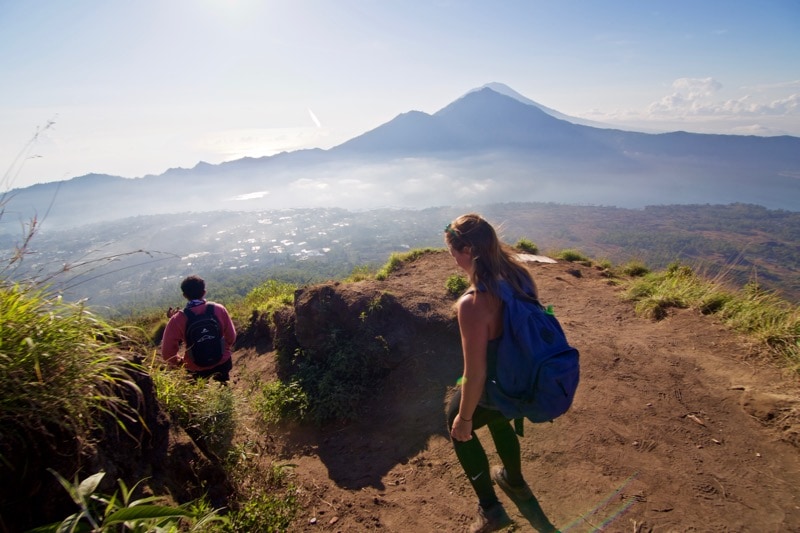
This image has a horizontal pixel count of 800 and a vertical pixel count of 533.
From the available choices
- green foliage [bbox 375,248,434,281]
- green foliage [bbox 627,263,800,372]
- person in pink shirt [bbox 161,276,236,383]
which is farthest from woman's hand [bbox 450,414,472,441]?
green foliage [bbox 375,248,434,281]

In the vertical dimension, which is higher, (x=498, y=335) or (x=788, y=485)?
(x=498, y=335)

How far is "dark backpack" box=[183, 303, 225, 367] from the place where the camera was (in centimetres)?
437

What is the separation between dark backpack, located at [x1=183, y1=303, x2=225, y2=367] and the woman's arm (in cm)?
340

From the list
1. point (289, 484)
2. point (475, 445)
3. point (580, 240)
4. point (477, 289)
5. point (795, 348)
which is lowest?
point (580, 240)

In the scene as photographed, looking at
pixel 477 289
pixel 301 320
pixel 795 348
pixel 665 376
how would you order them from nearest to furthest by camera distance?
pixel 477 289, pixel 795 348, pixel 665 376, pixel 301 320

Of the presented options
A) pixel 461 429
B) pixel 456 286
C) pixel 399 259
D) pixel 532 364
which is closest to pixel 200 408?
pixel 461 429

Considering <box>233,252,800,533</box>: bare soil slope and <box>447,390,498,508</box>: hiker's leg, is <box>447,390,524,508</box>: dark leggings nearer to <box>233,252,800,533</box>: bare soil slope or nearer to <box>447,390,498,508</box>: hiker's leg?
<box>447,390,498,508</box>: hiker's leg

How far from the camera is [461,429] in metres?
2.47

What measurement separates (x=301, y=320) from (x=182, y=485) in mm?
3612

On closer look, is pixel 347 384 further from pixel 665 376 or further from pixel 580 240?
pixel 580 240

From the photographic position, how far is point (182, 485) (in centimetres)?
265

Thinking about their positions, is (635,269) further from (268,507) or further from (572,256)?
(268,507)

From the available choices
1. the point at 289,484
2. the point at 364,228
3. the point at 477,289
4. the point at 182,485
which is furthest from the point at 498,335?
the point at 364,228

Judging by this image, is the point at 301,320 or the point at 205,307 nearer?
the point at 205,307
